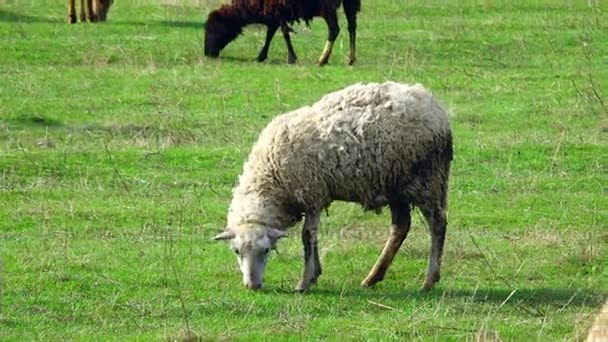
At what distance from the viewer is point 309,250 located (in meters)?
11.4

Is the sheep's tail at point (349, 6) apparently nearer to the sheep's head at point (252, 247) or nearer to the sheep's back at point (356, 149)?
the sheep's back at point (356, 149)

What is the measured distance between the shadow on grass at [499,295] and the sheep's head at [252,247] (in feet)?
0.77

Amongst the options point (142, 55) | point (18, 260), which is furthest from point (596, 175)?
point (142, 55)

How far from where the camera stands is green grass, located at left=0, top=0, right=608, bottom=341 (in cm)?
1071

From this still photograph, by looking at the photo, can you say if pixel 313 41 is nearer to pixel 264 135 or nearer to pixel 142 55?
pixel 142 55

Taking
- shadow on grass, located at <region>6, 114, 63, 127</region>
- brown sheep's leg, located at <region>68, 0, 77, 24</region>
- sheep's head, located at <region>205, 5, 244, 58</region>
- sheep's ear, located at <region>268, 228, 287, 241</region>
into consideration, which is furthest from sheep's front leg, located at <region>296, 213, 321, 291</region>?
brown sheep's leg, located at <region>68, 0, 77, 24</region>

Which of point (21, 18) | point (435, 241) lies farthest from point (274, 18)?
point (435, 241)

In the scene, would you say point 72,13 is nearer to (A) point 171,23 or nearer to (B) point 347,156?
(A) point 171,23

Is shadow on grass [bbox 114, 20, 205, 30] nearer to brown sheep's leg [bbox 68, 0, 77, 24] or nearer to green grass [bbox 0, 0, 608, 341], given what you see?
green grass [bbox 0, 0, 608, 341]

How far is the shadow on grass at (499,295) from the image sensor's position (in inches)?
435

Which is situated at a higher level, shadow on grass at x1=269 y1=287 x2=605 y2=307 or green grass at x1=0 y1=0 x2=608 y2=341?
shadow on grass at x1=269 y1=287 x2=605 y2=307

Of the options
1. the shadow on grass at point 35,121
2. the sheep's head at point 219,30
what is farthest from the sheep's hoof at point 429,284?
the sheep's head at point 219,30

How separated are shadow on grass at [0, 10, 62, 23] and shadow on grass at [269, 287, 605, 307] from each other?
1564 centimetres

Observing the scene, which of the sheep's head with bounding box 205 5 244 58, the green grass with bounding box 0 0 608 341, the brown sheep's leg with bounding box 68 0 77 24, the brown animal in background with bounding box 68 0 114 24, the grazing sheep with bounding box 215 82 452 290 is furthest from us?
the brown animal in background with bounding box 68 0 114 24
